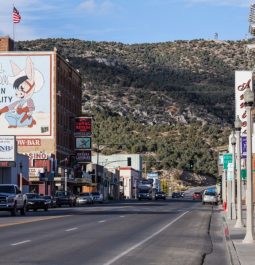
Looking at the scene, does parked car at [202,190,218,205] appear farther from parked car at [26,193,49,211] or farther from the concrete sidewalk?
the concrete sidewalk

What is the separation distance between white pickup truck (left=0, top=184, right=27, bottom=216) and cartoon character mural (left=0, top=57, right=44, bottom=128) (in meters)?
60.3

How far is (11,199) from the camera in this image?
47.9 metres

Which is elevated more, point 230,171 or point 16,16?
point 16,16

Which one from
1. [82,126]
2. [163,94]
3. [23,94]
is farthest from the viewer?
[163,94]

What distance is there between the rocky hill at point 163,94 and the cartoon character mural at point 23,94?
184ft

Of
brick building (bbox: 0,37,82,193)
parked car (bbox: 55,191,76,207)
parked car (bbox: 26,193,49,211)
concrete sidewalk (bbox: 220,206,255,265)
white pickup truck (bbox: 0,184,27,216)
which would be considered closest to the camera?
concrete sidewalk (bbox: 220,206,255,265)

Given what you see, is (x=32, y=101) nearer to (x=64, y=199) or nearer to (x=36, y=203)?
(x=64, y=199)

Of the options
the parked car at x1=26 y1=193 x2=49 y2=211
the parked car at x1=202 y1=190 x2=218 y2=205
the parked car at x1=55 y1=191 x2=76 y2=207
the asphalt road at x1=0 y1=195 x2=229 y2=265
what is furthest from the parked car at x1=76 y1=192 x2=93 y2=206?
the asphalt road at x1=0 y1=195 x2=229 y2=265

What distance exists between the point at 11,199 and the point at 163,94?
123052mm

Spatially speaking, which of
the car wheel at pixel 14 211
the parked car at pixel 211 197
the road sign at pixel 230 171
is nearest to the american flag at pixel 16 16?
the parked car at pixel 211 197

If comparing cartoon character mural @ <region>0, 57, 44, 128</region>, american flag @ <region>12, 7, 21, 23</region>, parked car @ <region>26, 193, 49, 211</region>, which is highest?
american flag @ <region>12, 7, 21, 23</region>

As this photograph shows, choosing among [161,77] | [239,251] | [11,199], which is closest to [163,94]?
[161,77]

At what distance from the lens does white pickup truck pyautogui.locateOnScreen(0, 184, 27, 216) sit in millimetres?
47438

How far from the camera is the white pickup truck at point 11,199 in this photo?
4744cm
